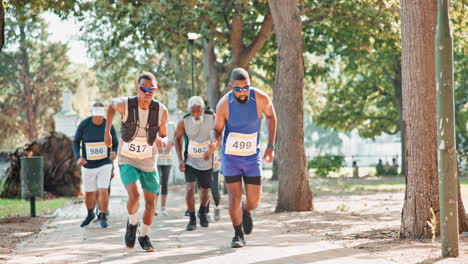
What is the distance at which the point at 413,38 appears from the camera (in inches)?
373

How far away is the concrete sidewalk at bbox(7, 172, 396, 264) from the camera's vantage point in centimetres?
798

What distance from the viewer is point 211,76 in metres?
25.0

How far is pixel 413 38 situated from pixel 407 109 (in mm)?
928

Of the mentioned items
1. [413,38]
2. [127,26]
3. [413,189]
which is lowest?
[413,189]

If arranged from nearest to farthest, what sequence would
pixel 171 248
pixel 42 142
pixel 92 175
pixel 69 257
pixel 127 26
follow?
pixel 69 257, pixel 171 248, pixel 92 175, pixel 127 26, pixel 42 142

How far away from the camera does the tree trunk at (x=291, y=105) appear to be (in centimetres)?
1518

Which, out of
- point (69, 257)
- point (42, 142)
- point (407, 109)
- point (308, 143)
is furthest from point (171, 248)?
point (308, 143)

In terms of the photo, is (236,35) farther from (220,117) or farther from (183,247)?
(183,247)

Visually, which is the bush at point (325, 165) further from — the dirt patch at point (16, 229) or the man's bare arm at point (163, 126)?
the man's bare arm at point (163, 126)

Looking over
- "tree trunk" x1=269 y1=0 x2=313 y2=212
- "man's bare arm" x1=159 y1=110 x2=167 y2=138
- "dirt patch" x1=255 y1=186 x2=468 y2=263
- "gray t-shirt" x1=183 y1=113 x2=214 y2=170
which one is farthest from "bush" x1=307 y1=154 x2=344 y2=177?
"man's bare arm" x1=159 y1=110 x2=167 y2=138

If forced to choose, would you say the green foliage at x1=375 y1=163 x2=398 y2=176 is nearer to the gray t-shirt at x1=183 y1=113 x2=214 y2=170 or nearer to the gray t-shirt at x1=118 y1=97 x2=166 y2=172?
the gray t-shirt at x1=183 y1=113 x2=214 y2=170

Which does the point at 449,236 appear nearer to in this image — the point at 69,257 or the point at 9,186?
the point at 69,257

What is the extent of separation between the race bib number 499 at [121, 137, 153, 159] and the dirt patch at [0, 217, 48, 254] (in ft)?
6.71

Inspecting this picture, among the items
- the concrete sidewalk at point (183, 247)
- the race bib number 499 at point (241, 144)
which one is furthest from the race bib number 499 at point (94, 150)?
the race bib number 499 at point (241, 144)
